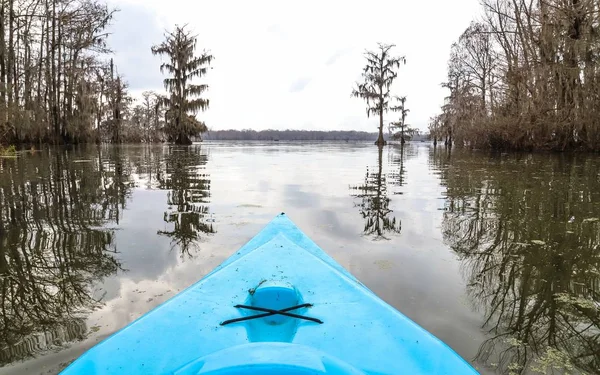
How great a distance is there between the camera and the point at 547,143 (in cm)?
1856

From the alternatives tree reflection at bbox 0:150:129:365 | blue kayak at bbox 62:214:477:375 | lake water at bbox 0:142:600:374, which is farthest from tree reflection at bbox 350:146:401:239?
tree reflection at bbox 0:150:129:365

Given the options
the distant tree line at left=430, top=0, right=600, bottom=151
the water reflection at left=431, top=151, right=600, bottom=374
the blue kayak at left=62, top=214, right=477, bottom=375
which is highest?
the distant tree line at left=430, top=0, right=600, bottom=151

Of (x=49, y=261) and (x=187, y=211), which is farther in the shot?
(x=187, y=211)

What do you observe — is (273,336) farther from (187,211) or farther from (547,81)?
(547,81)

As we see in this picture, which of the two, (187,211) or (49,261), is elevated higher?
(187,211)

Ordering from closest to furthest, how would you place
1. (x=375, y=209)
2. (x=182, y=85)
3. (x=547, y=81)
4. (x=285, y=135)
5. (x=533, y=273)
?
(x=533, y=273), (x=375, y=209), (x=547, y=81), (x=182, y=85), (x=285, y=135)

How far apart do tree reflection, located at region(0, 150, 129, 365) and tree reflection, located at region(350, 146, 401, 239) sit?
265 cm

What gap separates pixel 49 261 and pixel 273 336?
237cm

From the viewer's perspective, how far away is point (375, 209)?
5.29 metres

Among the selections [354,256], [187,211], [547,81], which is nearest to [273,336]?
[354,256]

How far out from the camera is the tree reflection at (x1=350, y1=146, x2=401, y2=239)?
4.28 m

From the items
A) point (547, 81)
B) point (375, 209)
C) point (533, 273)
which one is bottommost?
point (533, 273)

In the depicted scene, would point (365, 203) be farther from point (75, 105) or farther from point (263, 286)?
point (75, 105)

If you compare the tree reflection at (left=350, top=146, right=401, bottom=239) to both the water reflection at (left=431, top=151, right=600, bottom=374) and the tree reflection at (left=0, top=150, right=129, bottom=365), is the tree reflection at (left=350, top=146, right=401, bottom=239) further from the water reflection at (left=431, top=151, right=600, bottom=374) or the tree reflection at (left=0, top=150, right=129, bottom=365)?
the tree reflection at (left=0, top=150, right=129, bottom=365)
